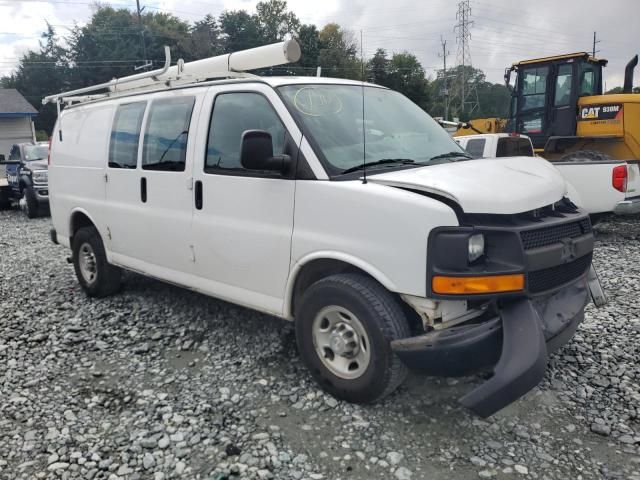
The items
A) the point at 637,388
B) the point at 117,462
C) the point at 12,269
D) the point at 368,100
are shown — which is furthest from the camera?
the point at 12,269

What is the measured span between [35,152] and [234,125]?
42.7ft

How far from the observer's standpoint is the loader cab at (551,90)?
36.6 feet

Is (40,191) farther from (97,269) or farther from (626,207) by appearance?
(626,207)

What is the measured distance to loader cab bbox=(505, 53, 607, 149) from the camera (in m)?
11.1

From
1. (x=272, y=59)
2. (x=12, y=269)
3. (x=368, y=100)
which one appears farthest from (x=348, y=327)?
(x=12, y=269)

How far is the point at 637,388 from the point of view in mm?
3727

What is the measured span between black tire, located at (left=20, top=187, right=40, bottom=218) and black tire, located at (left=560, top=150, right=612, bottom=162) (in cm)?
1210

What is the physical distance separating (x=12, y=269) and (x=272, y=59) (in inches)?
214

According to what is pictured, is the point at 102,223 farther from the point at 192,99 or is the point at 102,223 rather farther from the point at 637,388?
the point at 637,388

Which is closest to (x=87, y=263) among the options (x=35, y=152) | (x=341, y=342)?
(x=341, y=342)

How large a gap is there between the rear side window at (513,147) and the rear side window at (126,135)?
6127 millimetres

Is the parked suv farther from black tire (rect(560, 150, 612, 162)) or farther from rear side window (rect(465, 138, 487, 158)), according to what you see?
black tire (rect(560, 150, 612, 162))

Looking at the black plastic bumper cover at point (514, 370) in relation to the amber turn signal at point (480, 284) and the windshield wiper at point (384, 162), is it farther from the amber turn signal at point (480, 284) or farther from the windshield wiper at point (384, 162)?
the windshield wiper at point (384, 162)

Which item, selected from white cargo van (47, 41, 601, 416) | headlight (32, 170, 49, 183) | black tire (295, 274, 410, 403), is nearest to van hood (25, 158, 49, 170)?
headlight (32, 170, 49, 183)
